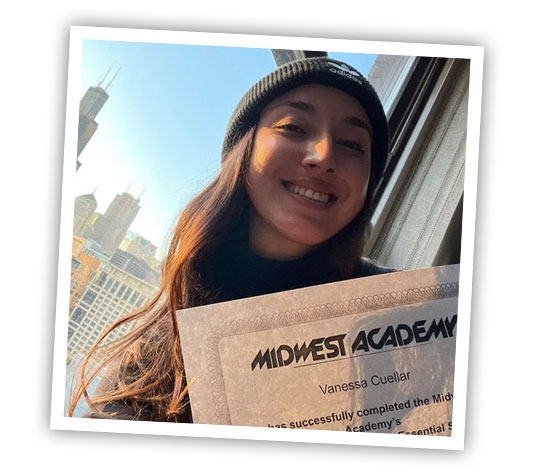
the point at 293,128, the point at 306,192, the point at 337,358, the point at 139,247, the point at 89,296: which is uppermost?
the point at 293,128

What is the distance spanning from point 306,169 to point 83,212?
476mm

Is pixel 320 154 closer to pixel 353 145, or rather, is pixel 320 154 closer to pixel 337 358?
pixel 353 145

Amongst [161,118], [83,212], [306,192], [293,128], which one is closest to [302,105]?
[293,128]

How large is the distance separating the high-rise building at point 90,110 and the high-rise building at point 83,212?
0.10 metres

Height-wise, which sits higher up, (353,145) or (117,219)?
(353,145)

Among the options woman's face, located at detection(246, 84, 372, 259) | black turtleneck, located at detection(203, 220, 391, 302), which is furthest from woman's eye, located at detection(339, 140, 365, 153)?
black turtleneck, located at detection(203, 220, 391, 302)

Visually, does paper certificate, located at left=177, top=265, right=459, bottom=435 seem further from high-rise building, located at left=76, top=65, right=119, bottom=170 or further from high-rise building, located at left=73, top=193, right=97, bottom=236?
high-rise building, located at left=76, top=65, right=119, bottom=170

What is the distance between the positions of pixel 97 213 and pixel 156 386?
379mm

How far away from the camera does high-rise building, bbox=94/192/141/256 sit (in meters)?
1.27

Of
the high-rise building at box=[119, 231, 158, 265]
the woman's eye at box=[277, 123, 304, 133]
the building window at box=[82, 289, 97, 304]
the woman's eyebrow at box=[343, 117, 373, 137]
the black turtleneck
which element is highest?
the woman's eyebrow at box=[343, 117, 373, 137]

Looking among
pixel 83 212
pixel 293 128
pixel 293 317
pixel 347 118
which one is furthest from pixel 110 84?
pixel 293 317

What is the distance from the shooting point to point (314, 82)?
125 cm

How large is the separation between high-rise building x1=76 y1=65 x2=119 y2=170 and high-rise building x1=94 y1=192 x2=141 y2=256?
141mm

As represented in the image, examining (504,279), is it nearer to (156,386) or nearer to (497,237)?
(497,237)
